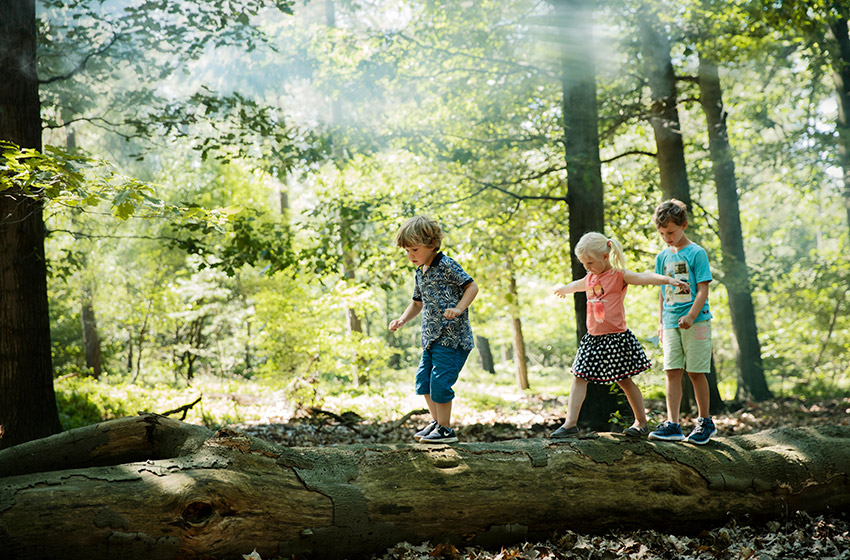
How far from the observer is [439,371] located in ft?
13.9

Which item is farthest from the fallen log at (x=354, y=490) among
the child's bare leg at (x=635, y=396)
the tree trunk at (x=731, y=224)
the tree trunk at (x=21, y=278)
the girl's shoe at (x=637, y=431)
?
the tree trunk at (x=731, y=224)

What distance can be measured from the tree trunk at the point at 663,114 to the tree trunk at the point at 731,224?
1360mm

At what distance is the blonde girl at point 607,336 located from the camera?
4.15 meters

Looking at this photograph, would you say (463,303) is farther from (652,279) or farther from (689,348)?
(689,348)

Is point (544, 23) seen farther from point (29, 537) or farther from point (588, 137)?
point (29, 537)

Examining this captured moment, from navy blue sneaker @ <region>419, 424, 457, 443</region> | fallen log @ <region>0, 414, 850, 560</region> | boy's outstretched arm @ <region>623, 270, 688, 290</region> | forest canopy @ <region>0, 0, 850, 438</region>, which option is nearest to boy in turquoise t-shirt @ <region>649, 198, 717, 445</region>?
boy's outstretched arm @ <region>623, 270, 688, 290</region>

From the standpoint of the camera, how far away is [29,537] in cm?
261

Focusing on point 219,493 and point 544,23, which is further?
point 544,23

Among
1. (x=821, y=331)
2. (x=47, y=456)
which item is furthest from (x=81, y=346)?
(x=821, y=331)

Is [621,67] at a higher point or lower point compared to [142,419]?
higher

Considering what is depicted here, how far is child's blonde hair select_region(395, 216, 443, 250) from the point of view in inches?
169

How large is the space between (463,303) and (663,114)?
6.93 m

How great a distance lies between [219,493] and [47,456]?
116cm

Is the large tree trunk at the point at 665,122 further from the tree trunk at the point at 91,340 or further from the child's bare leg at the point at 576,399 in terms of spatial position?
the tree trunk at the point at 91,340
